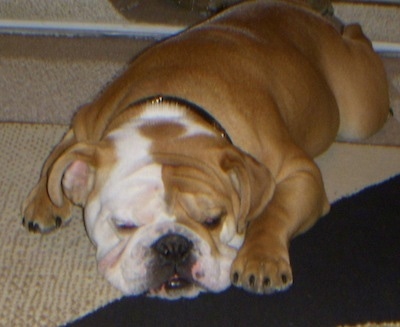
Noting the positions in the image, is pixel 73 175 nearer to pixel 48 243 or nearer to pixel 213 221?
pixel 48 243

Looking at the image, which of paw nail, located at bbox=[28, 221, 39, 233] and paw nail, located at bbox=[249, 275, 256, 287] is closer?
paw nail, located at bbox=[249, 275, 256, 287]

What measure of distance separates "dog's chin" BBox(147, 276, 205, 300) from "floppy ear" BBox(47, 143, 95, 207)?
0.34 metres

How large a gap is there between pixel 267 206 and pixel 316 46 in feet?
2.58

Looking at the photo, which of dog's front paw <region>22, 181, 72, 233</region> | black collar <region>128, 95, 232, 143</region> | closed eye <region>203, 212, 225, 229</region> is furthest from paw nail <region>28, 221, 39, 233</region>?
closed eye <region>203, 212, 225, 229</region>

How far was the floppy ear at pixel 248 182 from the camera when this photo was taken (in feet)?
6.81

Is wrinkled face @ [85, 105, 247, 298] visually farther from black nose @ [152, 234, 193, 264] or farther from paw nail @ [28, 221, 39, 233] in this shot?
paw nail @ [28, 221, 39, 233]

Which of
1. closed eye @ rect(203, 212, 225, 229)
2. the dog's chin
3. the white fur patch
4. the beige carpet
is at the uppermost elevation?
the white fur patch

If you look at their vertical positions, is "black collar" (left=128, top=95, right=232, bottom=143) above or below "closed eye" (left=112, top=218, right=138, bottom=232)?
above

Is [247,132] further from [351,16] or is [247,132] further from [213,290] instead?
[351,16]

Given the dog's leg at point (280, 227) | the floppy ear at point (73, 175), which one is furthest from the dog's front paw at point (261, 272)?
the floppy ear at point (73, 175)

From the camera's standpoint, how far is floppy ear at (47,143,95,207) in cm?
209

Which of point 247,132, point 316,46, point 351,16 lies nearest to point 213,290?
point 247,132

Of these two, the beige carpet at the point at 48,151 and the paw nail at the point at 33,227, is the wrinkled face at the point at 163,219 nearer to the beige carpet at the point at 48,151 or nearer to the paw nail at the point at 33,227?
the beige carpet at the point at 48,151

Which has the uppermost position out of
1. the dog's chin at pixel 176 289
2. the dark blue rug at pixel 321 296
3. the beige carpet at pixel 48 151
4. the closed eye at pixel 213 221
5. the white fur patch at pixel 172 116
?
the white fur patch at pixel 172 116
